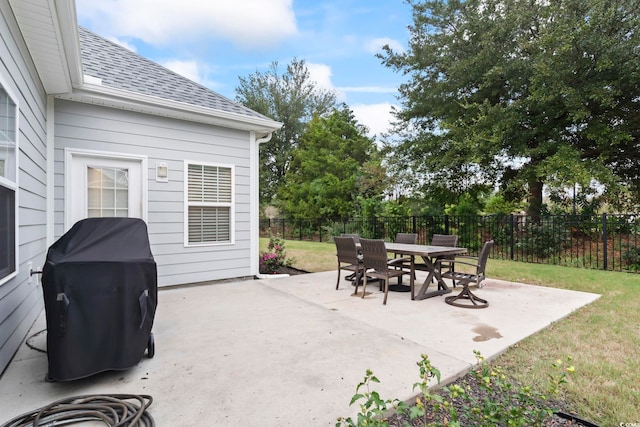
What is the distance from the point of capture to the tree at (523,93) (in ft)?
26.0

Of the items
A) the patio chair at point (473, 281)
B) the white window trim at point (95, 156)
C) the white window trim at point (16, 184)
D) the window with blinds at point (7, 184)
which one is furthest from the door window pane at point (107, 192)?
the patio chair at point (473, 281)

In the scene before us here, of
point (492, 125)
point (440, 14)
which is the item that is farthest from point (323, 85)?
point (492, 125)

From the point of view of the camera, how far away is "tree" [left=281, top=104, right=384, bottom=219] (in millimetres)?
17000

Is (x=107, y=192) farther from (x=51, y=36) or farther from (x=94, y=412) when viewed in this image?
(x=94, y=412)

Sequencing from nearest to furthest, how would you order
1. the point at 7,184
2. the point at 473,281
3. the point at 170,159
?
the point at 7,184 < the point at 473,281 < the point at 170,159

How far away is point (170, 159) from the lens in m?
5.12

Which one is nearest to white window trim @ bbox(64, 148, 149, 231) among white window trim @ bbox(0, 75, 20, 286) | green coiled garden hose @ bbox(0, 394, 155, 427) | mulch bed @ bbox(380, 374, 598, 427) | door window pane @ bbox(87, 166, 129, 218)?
door window pane @ bbox(87, 166, 129, 218)

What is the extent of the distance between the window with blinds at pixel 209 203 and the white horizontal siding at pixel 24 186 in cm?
→ 182

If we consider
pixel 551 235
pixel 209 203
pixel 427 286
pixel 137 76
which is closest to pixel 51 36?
pixel 137 76

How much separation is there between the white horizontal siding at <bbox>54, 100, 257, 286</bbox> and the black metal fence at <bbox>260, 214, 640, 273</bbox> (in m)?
7.14

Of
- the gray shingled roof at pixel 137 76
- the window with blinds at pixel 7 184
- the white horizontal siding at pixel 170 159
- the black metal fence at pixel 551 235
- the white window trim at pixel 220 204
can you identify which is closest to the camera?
the window with blinds at pixel 7 184

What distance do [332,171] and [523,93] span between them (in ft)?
32.3

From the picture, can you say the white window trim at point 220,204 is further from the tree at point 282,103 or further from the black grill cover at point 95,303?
the tree at point 282,103

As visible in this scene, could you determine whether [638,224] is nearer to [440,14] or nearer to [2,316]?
[440,14]
